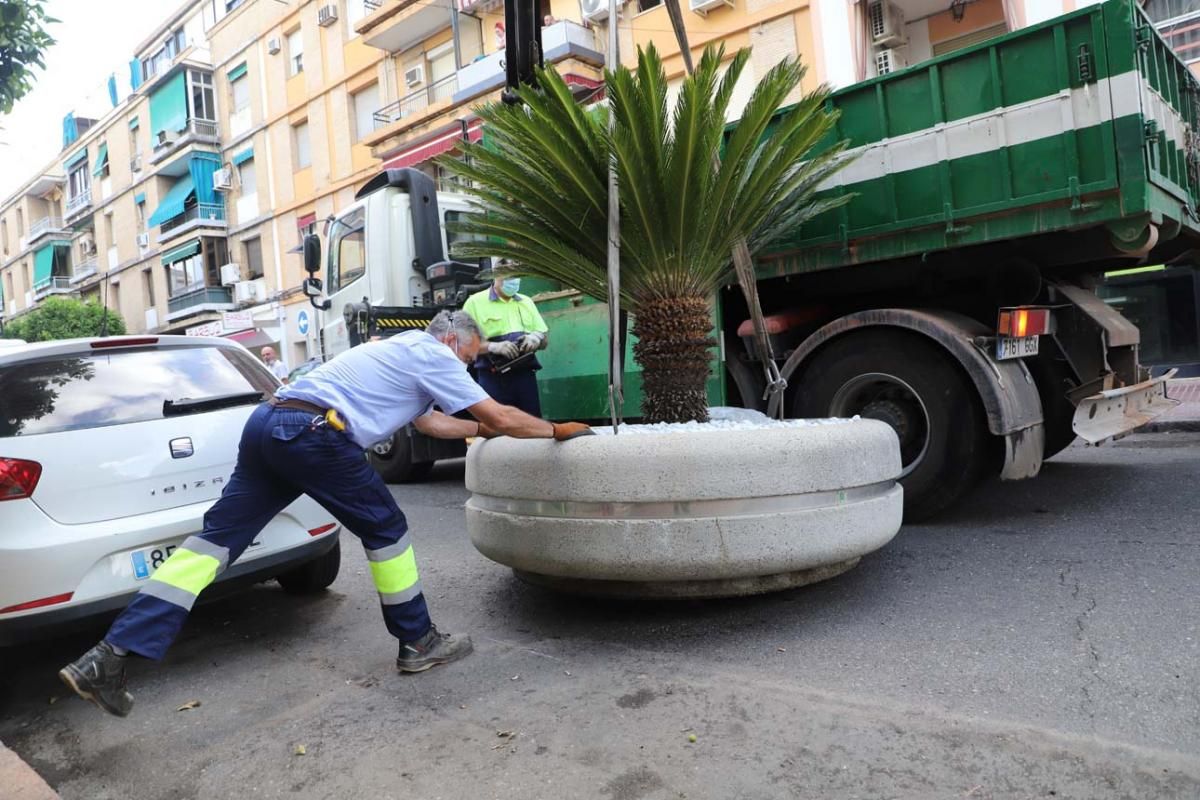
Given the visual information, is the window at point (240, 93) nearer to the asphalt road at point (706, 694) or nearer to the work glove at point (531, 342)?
the work glove at point (531, 342)

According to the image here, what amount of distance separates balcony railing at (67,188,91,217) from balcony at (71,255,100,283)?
2.31 metres

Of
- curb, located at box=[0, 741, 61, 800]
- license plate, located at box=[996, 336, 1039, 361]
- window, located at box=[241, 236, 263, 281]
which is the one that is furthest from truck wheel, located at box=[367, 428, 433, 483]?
window, located at box=[241, 236, 263, 281]

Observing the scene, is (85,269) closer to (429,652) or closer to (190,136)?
(190,136)

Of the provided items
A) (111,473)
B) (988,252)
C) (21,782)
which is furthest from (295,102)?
(21,782)

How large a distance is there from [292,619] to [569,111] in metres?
2.73

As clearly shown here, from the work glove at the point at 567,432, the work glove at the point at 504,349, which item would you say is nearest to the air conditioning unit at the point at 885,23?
the work glove at the point at 504,349

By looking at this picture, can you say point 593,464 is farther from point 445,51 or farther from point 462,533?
point 445,51

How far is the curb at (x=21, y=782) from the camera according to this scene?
2.26 meters

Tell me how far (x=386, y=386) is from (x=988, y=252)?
11.4 ft

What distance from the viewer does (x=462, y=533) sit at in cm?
553

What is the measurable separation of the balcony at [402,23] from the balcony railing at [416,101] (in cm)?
140

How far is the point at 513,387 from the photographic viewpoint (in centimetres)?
611

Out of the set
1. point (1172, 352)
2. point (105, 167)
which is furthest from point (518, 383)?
point (105, 167)

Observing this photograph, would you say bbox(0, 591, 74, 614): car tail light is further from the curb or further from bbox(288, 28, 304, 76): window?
bbox(288, 28, 304, 76): window
